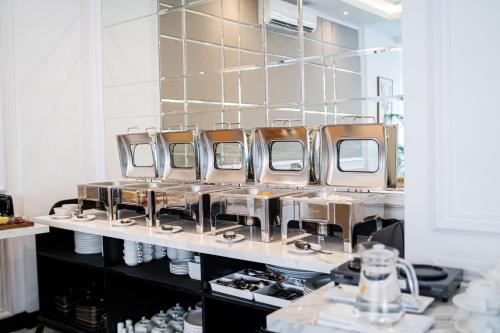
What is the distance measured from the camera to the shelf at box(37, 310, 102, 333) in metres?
2.77

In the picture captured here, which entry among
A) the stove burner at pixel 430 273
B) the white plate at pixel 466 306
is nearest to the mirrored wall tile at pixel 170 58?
the stove burner at pixel 430 273

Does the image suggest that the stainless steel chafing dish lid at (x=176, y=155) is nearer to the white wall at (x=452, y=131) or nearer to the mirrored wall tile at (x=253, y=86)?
the mirrored wall tile at (x=253, y=86)

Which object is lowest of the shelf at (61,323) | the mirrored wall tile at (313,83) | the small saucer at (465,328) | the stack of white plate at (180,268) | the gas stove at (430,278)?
the shelf at (61,323)

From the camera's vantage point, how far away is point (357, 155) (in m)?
2.31

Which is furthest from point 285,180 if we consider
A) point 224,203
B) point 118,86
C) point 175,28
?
point 118,86

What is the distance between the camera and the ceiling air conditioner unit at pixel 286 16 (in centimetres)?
261

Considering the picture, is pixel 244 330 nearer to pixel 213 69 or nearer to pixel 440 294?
pixel 440 294

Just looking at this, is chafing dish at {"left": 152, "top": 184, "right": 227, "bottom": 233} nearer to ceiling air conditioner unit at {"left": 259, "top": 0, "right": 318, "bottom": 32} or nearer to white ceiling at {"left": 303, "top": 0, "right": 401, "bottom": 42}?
ceiling air conditioner unit at {"left": 259, "top": 0, "right": 318, "bottom": 32}

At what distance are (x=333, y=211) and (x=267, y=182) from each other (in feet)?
2.21

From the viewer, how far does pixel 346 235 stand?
1.92 meters

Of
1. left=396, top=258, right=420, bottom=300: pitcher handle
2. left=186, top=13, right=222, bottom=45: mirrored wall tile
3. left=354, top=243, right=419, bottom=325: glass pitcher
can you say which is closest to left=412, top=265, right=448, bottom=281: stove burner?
left=396, top=258, right=420, bottom=300: pitcher handle

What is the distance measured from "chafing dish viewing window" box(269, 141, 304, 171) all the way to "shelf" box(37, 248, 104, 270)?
108 cm

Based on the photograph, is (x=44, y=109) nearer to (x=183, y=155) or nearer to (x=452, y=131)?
(x=183, y=155)

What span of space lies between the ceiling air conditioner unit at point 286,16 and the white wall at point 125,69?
1.10m
